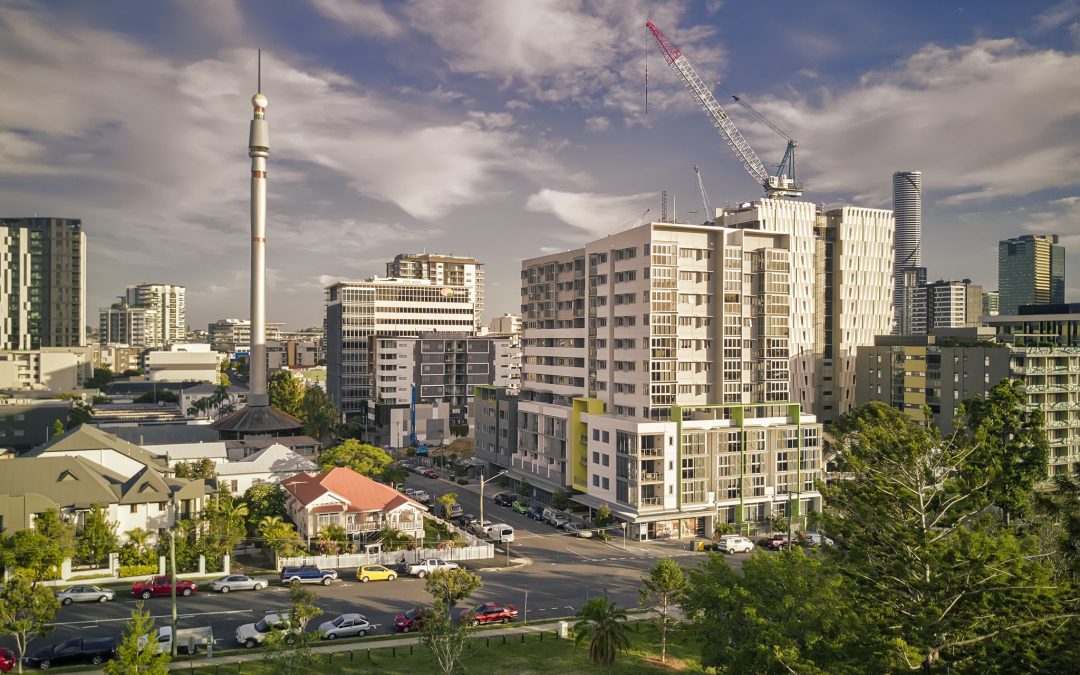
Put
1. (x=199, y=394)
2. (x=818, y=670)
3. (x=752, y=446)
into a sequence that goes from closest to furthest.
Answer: (x=818, y=670)
(x=752, y=446)
(x=199, y=394)

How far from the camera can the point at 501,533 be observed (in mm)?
72312

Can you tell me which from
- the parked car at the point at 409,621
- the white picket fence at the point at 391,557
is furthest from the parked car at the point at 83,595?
the parked car at the point at 409,621

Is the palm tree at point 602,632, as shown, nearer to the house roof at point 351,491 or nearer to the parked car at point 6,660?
the house roof at point 351,491

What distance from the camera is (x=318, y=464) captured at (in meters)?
91.4

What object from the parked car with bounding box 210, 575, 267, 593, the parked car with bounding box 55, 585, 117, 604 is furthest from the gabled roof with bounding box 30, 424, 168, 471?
the parked car with bounding box 210, 575, 267, 593

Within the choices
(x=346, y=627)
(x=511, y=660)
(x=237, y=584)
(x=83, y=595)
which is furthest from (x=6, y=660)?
(x=511, y=660)

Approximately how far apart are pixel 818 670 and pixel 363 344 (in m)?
137

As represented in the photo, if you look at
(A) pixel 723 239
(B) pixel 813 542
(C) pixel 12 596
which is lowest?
(B) pixel 813 542

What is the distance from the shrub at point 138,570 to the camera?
57406 millimetres

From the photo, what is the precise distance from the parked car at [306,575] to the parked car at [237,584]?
1.90m

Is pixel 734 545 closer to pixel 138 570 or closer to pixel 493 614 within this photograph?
pixel 493 614

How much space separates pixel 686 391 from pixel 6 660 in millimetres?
62857

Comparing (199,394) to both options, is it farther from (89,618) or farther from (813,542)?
(813,542)

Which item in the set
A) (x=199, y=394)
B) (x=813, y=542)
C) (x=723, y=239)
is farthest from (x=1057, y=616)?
(x=199, y=394)
